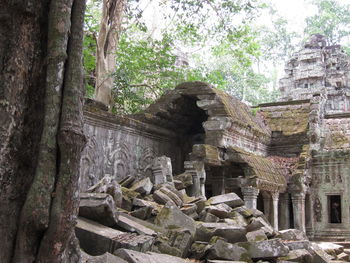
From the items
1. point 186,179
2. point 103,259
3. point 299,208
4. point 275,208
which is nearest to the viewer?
point 103,259

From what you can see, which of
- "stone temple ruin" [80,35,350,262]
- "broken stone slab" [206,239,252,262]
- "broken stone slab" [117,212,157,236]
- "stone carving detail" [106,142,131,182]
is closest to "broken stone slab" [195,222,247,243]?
"broken stone slab" [206,239,252,262]

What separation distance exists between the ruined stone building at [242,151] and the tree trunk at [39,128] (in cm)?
643

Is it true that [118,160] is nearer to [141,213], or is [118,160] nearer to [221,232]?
[141,213]

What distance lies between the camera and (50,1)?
4281mm

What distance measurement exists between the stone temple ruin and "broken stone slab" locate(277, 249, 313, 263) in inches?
110

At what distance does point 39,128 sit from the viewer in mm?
4102

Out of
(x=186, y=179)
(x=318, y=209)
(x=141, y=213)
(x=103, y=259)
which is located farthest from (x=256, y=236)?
(x=318, y=209)

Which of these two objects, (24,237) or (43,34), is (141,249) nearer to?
(24,237)

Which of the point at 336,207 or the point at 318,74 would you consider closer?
the point at 336,207

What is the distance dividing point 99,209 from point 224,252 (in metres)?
1.97

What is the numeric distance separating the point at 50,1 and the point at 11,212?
6.24 ft

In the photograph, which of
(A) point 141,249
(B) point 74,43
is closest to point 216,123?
(A) point 141,249

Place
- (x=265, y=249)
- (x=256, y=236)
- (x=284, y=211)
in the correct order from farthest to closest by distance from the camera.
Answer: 1. (x=284, y=211)
2. (x=256, y=236)
3. (x=265, y=249)

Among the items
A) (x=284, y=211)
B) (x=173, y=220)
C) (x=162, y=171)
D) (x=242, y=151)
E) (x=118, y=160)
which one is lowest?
(x=173, y=220)
